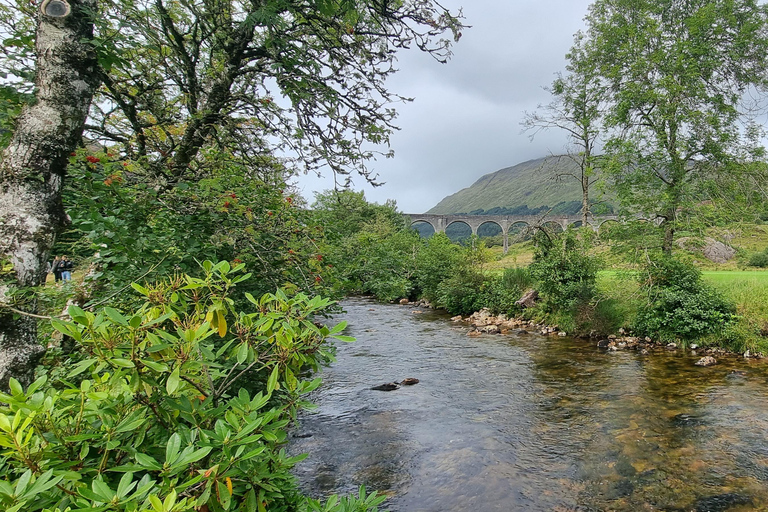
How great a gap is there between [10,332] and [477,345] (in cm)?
1286

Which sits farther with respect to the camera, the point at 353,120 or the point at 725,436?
the point at 725,436

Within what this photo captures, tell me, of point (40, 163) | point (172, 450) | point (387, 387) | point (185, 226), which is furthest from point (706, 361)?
point (40, 163)

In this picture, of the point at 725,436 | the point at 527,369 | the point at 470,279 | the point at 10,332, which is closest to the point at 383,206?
the point at 470,279

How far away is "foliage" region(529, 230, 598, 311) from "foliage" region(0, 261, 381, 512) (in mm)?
14814

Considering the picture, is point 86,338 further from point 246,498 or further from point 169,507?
point 246,498

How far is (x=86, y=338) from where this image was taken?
1514mm

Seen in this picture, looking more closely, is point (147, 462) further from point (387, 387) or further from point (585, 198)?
point (585, 198)

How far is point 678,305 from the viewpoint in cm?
1234

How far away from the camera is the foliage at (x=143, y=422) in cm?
129

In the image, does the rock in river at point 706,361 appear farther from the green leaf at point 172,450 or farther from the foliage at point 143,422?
the green leaf at point 172,450

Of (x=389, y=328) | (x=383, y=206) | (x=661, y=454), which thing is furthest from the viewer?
(x=383, y=206)

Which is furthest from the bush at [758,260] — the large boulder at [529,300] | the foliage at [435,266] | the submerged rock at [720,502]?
the submerged rock at [720,502]

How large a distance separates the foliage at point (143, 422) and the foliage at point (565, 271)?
1481 centimetres

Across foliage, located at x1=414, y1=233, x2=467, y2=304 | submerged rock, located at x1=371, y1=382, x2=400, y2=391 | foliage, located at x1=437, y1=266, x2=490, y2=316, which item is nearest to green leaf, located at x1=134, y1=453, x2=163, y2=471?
submerged rock, located at x1=371, y1=382, x2=400, y2=391
